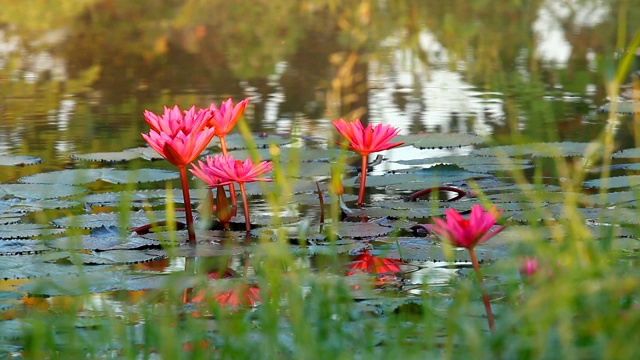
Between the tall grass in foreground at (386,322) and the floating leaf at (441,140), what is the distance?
1.52 meters

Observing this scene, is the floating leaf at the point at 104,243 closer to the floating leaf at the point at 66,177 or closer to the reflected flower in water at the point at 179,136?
the reflected flower in water at the point at 179,136

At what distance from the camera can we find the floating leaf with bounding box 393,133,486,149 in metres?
3.58

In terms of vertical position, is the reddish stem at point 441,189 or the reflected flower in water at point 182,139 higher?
the reflected flower in water at point 182,139

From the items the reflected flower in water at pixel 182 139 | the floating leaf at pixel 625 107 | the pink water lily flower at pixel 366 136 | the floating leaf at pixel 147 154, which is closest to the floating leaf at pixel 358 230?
the pink water lily flower at pixel 366 136

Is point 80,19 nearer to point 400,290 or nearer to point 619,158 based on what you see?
point 619,158

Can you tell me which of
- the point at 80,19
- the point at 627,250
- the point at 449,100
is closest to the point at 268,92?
the point at 449,100

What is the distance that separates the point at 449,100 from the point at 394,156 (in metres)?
1.24

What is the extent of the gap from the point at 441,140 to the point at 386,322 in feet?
6.38

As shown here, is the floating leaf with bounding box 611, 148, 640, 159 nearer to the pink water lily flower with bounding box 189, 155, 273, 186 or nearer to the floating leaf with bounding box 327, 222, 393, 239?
the floating leaf with bounding box 327, 222, 393, 239

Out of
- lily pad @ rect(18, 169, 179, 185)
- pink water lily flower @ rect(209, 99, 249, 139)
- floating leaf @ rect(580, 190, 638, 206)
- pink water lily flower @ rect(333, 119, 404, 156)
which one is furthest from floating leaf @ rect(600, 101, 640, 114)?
pink water lily flower @ rect(209, 99, 249, 139)

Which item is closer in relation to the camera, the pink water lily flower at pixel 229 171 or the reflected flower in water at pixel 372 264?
the reflected flower in water at pixel 372 264

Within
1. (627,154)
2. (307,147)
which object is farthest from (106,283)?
(627,154)

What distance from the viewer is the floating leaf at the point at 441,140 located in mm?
3580

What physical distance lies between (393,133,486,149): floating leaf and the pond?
0.04 ft
